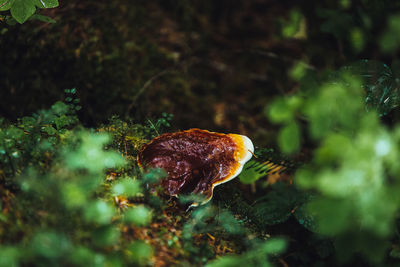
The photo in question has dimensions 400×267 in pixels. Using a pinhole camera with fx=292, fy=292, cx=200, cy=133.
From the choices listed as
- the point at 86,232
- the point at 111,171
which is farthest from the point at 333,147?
the point at 111,171

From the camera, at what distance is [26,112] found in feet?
11.4

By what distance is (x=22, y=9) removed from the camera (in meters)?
2.40

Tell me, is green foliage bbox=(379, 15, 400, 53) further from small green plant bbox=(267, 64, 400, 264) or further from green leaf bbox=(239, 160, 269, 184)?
green leaf bbox=(239, 160, 269, 184)

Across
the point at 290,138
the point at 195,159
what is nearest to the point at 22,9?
the point at 195,159

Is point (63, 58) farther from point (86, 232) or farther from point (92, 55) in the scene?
point (86, 232)

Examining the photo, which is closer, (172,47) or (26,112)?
(26,112)

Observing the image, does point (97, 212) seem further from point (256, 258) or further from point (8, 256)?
point (256, 258)

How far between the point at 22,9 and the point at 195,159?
188cm

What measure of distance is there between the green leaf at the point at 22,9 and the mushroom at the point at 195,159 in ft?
4.79

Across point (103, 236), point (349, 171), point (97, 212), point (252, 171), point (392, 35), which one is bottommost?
point (252, 171)

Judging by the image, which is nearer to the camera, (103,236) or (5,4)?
(103,236)

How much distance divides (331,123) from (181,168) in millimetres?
1261

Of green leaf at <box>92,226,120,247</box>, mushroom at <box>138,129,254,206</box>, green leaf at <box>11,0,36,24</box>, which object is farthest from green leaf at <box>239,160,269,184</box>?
green leaf at <box>11,0,36,24</box>

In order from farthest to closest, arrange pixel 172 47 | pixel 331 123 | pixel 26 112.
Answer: pixel 172 47, pixel 26 112, pixel 331 123
